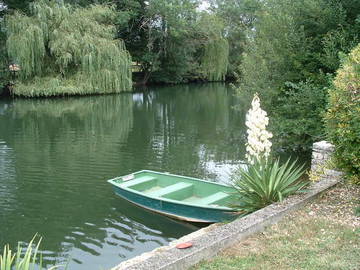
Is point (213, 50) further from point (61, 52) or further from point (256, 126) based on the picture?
point (256, 126)

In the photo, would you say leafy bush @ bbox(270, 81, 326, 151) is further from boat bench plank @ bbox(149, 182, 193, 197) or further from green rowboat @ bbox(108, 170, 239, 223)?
boat bench plank @ bbox(149, 182, 193, 197)

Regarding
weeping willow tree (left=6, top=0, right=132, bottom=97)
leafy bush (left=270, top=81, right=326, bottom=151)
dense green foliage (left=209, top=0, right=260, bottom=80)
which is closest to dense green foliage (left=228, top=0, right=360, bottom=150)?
leafy bush (left=270, top=81, right=326, bottom=151)

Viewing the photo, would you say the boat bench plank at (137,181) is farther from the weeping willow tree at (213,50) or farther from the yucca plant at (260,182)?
the weeping willow tree at (213,50)

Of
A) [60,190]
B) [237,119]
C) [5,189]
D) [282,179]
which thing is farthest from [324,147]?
[237,119]

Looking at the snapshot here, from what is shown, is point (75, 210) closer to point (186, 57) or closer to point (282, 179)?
point (282, 179)

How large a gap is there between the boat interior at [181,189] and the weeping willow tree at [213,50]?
33493 mm

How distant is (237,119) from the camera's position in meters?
22.3

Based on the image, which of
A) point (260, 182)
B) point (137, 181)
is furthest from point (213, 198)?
point (260, 182)

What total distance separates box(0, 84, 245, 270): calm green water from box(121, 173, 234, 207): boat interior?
19.4 inches

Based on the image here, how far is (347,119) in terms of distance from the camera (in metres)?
5.69

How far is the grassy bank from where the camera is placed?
4.45 meters

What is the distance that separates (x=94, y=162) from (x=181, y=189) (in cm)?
481

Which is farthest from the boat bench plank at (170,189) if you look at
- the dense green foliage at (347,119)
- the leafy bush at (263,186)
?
the dense green foliage at (347,119)

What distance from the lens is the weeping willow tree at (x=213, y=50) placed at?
42.1 meters
